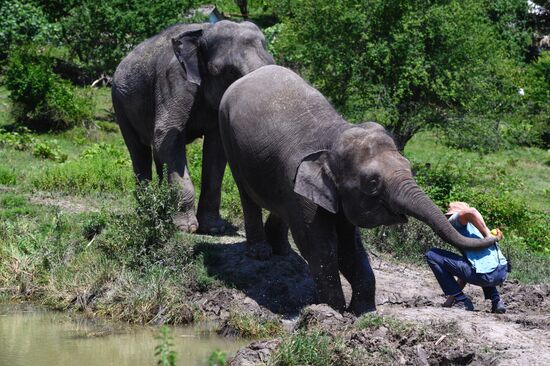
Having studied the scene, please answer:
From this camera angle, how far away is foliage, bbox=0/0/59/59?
24.3 metres

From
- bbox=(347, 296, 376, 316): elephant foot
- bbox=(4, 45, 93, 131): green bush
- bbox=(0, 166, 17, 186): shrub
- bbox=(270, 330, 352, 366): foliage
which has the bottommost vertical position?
bbox=(270, 330, 352, 366): foliage

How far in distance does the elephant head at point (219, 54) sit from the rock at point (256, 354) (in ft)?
14.4

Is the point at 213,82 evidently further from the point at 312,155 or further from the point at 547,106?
the point at 547,106

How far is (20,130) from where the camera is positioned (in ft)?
65.7

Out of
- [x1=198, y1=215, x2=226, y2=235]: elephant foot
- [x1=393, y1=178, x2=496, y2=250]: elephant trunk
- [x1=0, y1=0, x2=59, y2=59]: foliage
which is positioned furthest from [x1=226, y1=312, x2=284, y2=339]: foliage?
[x1=0, y1=0, x2=59, y2=59]: foliage

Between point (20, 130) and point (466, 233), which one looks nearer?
point (466, 233)

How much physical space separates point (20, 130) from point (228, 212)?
656 cm

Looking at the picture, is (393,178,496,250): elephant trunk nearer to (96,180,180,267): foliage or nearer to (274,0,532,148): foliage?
(96,180,180,267): foliage

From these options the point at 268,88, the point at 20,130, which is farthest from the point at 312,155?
the point at 20,130

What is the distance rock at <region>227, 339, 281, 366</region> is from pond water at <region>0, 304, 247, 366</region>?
618mm

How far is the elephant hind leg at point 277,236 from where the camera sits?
12469 millimetres

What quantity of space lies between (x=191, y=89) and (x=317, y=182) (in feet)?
11.7

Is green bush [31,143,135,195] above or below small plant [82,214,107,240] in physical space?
above

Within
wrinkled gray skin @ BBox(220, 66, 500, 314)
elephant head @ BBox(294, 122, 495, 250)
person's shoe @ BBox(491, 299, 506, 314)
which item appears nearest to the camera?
elephant head @ BBox(294, 122, 495, 250)
